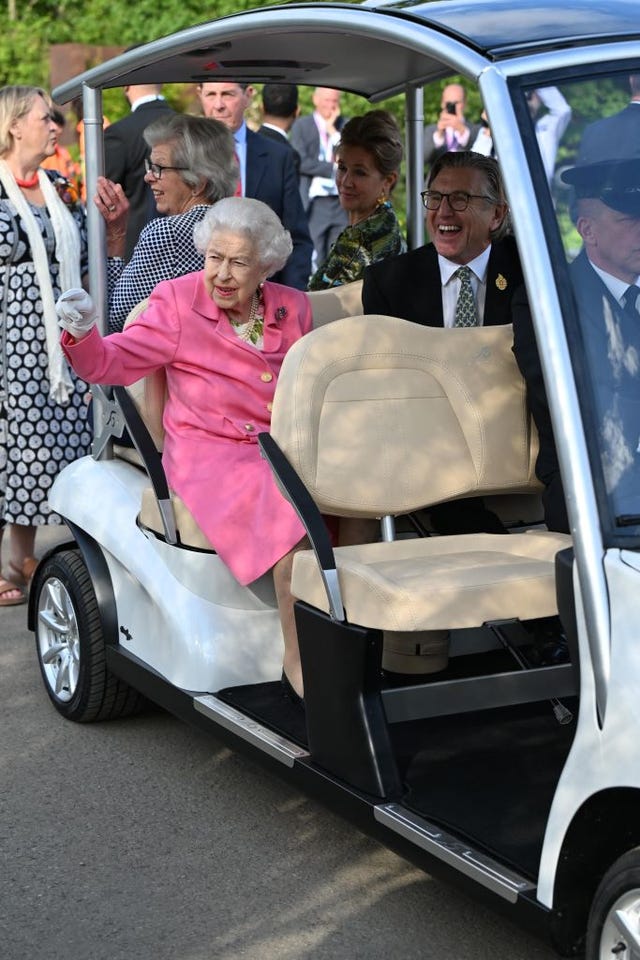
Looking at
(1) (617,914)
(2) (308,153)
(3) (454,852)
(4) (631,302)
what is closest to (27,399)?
(3) (454,852)

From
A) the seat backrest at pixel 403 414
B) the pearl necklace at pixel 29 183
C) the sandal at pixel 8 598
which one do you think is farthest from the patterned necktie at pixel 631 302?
the sandal at pixel 8 598

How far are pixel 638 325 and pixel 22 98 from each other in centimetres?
382

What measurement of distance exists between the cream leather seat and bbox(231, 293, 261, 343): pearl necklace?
1.61 ft

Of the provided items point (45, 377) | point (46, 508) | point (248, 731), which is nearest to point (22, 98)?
point (45, 377)

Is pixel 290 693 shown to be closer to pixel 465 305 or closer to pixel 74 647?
pixel 74 647

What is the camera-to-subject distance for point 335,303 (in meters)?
4.75

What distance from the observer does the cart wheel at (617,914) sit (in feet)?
8.52

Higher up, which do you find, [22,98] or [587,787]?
[22,98]

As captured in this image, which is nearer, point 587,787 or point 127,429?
point 587,787

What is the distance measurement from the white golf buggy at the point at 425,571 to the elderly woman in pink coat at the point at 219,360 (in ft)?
0.38

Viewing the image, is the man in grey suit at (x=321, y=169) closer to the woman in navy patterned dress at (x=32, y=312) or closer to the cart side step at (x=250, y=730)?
the woman in navy patterned dress at (x=32, y=312)

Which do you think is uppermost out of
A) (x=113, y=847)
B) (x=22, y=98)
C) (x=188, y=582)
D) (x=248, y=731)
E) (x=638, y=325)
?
(x=22, y=98)

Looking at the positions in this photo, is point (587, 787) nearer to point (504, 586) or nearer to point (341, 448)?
point (504, 586)

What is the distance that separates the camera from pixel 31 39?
18.4 m
